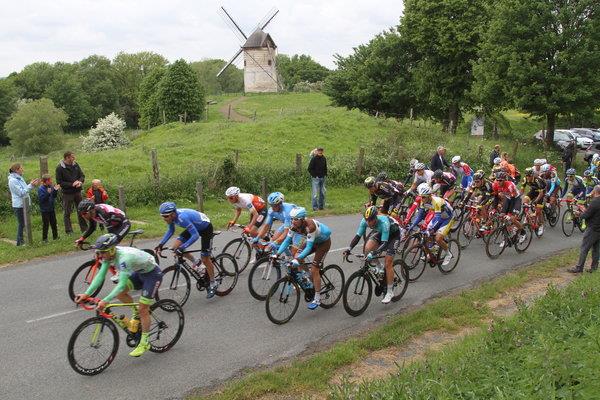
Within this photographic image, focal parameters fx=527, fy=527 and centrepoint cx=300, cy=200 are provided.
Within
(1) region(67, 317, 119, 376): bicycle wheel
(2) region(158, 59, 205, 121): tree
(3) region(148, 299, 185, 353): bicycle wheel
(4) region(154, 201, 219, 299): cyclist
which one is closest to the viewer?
(1) region(67, 317, 119, 376): bicycle wheel

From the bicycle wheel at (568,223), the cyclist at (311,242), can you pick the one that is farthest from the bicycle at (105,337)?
the bicycle wheel at (568,223)

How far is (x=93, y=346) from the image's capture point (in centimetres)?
676

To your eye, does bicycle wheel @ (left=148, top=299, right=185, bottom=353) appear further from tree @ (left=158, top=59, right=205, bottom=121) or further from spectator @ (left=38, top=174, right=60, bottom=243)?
tree @ (left=158, top=59, right=205, bottom=121)

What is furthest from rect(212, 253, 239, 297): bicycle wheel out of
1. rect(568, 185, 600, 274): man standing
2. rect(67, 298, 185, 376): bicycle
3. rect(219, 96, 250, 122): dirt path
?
rect(219, 96, 250, 122): dirt path

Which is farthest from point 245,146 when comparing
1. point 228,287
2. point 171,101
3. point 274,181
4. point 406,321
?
point 171,101

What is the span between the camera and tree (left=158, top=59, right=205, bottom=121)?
5838 cm

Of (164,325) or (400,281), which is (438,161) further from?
(164,325)

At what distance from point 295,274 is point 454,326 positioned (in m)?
2.75

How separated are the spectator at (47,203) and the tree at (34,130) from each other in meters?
55.4

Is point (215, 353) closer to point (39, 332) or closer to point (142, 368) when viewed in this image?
point (142, 368)

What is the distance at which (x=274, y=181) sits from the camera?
826 inches

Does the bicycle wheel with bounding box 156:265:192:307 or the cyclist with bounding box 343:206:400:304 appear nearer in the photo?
the cyclist with bounding box 343:206:400:304

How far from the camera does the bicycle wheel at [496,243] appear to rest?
12945 millimetres

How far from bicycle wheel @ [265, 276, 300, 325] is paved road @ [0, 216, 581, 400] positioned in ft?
0.49
